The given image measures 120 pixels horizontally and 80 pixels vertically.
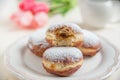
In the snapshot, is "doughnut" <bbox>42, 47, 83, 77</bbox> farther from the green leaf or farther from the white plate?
the green leaf

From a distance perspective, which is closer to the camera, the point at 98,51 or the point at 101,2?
the point at 98,51

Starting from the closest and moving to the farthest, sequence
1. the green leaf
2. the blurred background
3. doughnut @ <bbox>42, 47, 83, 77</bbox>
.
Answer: doughnut @ <bbox>42, 47, 83, 77</bbox> → the blurred background → the green leaf

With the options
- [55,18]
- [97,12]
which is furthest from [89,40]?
[55,18]

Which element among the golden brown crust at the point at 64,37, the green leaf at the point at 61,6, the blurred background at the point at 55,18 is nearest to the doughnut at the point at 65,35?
the golden brown crust at the point at 64,37

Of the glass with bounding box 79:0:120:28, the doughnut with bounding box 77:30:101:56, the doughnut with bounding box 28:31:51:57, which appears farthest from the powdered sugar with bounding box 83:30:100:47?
the glass with bounding box 79:0:120:28

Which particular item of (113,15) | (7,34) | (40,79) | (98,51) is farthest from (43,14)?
(40,79)

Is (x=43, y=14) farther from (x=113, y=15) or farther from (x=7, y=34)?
(x=113, y=15)

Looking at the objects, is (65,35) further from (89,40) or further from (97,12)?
(97,12)
